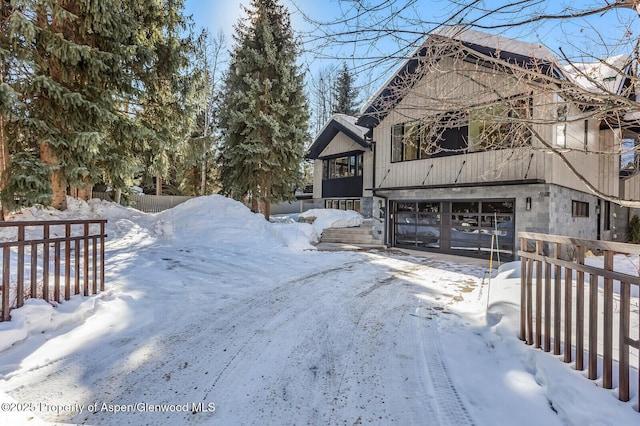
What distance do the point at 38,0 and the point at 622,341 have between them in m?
11.7

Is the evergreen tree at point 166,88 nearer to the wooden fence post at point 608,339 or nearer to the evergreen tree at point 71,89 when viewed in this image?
the evergreen tree at point 71,89

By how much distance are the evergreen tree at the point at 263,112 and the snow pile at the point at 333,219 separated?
82.4 inches

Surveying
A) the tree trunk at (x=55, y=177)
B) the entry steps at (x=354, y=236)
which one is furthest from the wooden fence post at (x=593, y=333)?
the entry steps at (x=354, y=236)

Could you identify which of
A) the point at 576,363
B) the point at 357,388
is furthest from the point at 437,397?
the point at 576,363

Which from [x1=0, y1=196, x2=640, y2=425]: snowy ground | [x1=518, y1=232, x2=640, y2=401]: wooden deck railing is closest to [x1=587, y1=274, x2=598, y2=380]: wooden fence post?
[x1=518, y1=232, x2=640, y2=401]: wooden deck railing

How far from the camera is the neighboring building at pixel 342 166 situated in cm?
1781

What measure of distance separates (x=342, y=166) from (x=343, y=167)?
9 cm

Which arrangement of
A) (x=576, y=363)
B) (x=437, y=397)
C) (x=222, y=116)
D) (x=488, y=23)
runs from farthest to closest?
(x=222, y=116) → (x=488, y=23) → (x=576, y=363) → (x=437, y=397)

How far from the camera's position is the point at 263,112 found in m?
15.9

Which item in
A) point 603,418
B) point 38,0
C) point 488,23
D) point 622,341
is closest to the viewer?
point 603,418

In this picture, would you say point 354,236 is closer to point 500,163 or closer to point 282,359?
point 500,163

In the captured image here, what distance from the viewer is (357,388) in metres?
2.71

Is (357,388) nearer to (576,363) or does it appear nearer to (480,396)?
(480,396)

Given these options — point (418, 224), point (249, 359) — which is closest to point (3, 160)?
point (249, 359)
